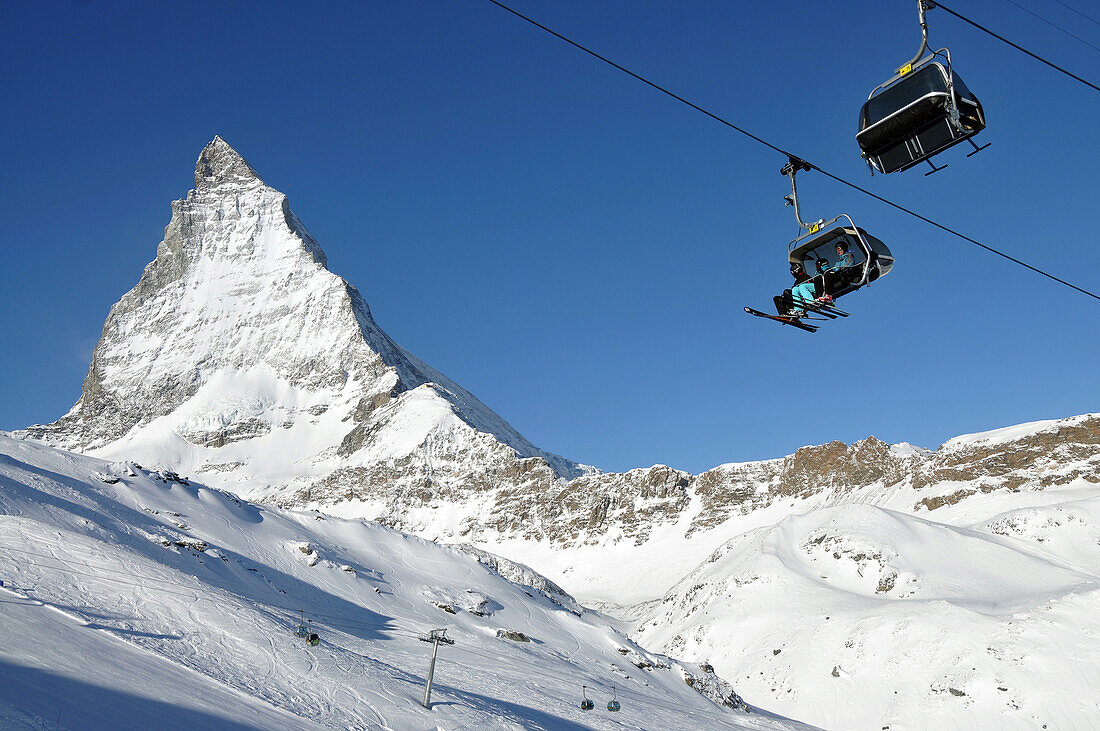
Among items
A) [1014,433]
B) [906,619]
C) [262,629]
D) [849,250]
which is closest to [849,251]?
[849,250]

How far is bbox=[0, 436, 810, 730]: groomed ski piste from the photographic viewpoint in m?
16.2

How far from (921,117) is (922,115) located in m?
0.03

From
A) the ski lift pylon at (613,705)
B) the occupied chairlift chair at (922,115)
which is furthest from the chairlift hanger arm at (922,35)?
the ski lift pylon at (613,705)

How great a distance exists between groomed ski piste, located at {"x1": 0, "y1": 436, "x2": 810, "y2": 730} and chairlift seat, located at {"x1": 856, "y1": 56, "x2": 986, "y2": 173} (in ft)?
50.7

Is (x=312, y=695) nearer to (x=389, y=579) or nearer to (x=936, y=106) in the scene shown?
(x=936, y=106)

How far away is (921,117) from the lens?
11688mm

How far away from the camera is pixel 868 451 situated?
14938 centimetres

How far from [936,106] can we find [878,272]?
3540mm

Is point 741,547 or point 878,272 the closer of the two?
point 878,272

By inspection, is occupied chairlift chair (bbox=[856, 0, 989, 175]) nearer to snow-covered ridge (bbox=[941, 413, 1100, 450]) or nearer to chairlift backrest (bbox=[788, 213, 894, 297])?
chairlift backrest (bbox=[788, 213, 894, 297])

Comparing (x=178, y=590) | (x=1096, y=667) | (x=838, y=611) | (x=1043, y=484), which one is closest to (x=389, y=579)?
(x=178, y=590)

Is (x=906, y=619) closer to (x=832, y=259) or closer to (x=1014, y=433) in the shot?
(x=832, y=259)

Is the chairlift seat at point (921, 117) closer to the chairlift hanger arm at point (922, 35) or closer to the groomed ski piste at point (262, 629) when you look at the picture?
the chairlift hanger arm at point (922, 35)

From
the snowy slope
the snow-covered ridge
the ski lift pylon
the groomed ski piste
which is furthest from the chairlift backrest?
the snow-covered ridge
